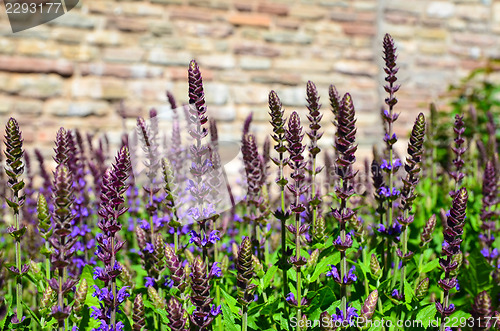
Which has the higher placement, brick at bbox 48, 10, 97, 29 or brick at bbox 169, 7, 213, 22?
brick at bbox 169, 7, 213, 22

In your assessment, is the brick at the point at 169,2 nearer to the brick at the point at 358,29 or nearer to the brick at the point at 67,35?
the brick at the point at 67,35

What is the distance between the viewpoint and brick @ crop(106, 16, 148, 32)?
6.20 meters

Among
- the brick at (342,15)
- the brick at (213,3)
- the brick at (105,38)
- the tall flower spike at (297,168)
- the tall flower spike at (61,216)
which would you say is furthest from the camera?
the brick at (342,15)

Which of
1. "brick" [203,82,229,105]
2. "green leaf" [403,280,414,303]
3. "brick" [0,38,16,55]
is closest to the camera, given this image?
"green leaf" [403,280,414,303]

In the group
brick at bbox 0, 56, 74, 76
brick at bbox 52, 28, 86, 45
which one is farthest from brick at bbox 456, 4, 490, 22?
brick at bbox 0, 56, 74, 76

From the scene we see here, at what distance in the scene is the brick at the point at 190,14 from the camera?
6.45 metres

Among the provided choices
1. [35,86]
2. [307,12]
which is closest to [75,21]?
[35,86]

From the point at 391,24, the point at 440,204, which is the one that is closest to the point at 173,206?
the point at 440,204

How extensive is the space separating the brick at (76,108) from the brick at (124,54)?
1.93ft

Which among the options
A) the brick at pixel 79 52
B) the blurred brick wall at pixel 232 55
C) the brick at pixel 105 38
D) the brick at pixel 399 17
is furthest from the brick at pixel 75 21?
the brick at pixel 399 17

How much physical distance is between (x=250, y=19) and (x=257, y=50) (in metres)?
0.44

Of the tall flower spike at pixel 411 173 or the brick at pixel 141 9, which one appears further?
the brick at pixel 141 9

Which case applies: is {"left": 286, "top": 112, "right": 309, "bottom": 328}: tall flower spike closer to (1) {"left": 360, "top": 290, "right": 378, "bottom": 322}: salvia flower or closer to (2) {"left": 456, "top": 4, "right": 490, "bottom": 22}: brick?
(1) {"left": 360, "top": 290, "right": 378, "bottom": 322}: salvia flower

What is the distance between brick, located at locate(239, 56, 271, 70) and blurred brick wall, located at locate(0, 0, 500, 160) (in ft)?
0.05
